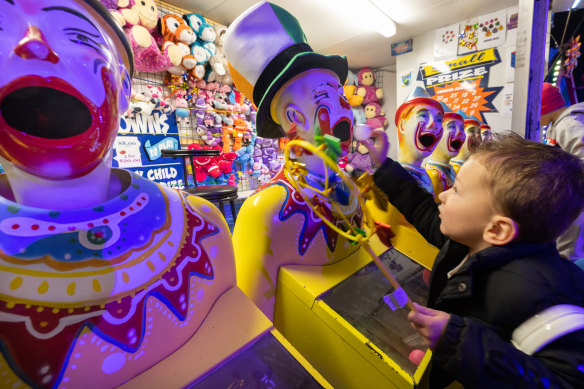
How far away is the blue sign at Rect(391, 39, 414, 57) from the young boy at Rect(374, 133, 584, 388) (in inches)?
148

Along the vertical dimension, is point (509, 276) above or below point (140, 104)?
below

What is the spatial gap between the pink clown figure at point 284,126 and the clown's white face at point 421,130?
0.63 metres

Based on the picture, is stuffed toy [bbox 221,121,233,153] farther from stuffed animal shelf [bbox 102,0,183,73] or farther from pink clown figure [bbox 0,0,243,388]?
pink clown figure [bbox 0,0,243,388]

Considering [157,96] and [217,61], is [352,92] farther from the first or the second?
[157,96]

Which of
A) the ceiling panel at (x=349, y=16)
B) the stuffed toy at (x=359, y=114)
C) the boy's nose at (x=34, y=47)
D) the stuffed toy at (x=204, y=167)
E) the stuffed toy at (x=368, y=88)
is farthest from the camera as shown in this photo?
the stuffed toy at (x=368, y=88)

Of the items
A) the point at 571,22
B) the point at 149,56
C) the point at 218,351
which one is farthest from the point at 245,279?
the point at 571,22

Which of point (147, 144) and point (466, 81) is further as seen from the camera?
point (466, 81)

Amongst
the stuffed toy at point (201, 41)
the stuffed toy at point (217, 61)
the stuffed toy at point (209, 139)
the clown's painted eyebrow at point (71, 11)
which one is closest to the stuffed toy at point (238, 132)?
the stuffed toy at point (209, 139)

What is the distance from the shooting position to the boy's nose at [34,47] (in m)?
0.37

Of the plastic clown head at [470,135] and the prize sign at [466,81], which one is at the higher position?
the prize sign at [466,81]

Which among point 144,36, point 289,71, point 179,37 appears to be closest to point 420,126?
point 289,71

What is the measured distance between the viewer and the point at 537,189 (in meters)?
0.55

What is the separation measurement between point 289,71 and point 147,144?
229 centimetres

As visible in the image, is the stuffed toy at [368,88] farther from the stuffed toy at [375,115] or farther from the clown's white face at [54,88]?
the clown's white face at [54,88]
